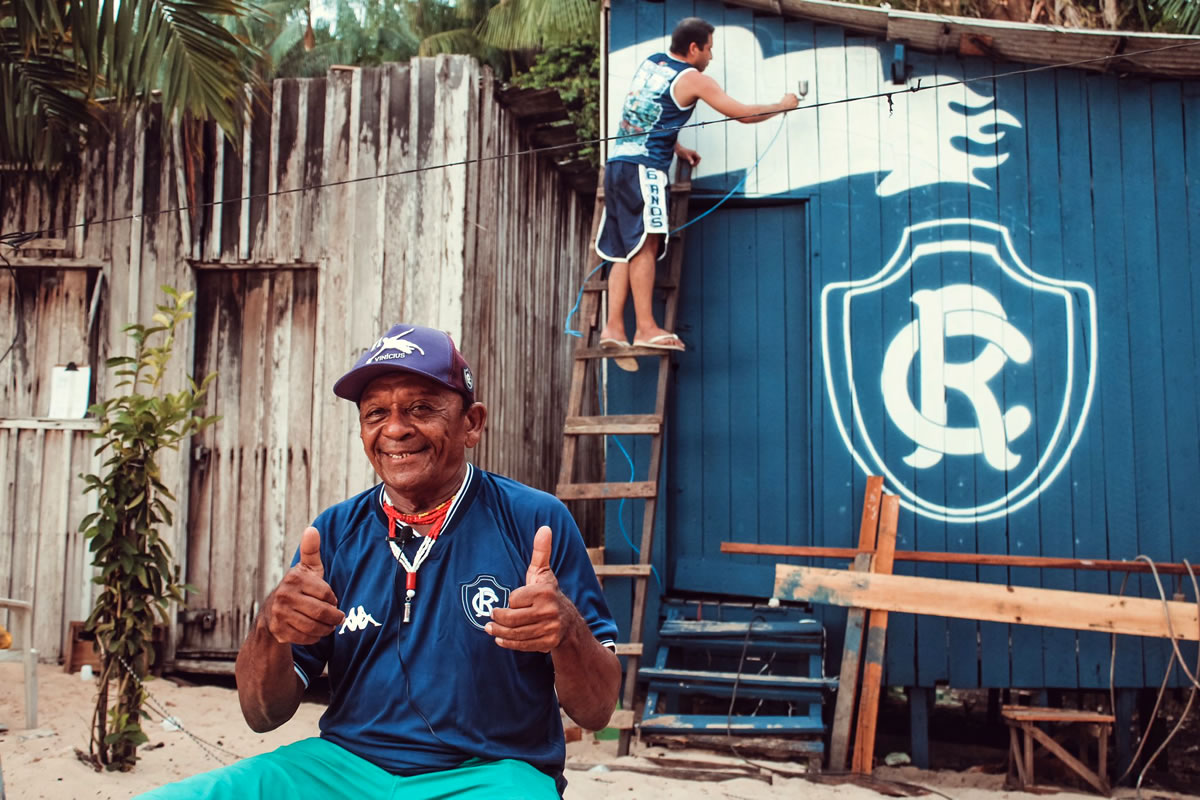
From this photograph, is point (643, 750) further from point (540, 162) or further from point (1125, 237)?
point (540, 162)

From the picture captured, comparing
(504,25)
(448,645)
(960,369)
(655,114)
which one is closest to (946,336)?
(960,369)

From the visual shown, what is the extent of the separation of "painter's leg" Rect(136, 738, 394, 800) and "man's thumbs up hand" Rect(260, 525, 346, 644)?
0.28 m

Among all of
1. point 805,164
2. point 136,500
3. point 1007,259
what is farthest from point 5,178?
point 1007,259

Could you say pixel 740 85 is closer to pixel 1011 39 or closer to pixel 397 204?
pixel 1011 39

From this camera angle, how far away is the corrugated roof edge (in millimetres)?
5930

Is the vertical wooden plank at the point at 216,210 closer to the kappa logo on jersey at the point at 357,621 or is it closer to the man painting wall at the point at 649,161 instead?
the man painting wall at the point at 649,161

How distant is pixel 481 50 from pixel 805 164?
13.7 meters

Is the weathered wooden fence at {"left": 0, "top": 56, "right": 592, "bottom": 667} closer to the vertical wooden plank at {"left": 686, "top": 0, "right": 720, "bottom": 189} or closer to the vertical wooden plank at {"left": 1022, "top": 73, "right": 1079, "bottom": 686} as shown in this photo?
the vertical wooden plank at {"left": 686, "top": 0, "right": 720, "bottom": 189}

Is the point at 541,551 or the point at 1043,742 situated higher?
the point at 541,551

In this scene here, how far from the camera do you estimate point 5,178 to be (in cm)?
720

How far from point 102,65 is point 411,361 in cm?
468

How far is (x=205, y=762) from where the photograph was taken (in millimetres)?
5070

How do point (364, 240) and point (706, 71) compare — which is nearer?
point (706, 71)

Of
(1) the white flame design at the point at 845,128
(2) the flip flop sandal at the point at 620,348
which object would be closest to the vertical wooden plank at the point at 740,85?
(1) the white flame design at the point at 845,128
